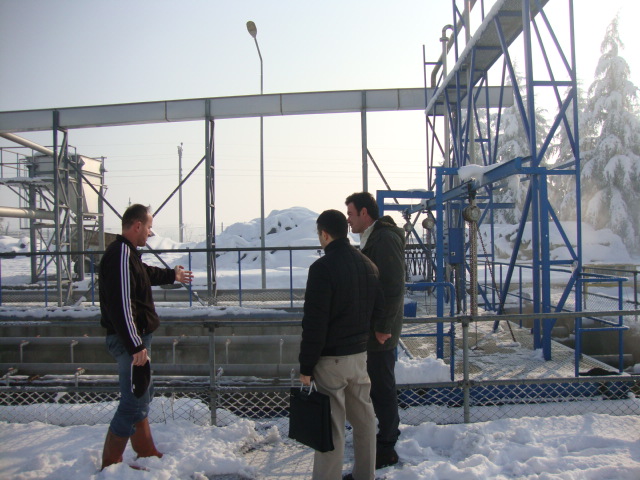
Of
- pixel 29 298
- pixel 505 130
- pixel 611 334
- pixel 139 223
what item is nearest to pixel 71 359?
pixel 29 298

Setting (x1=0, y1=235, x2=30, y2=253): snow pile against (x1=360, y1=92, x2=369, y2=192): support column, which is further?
(x1=0, y1=235, x2=30, y2=253): snow pile

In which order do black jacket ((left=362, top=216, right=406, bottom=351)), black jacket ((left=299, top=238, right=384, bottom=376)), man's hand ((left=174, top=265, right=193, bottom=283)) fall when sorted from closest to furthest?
black jacket ((left=299, top=238, right=384, bottom=376)) → black jacket ((left=362, top=216, right=406, bottom=351)) → man's hand ((left=174, top=265, right=193, bottom=283))

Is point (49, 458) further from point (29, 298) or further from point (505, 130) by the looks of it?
point (505, 130)

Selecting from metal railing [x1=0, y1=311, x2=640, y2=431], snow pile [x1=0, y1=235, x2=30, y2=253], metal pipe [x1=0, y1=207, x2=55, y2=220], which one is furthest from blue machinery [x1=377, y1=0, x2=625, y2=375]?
snow pile [x1=0, y1=235, x2=30, y2=253]

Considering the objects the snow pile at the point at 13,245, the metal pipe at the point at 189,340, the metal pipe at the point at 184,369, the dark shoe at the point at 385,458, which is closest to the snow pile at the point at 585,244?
the metal pipe at the point at 189,340

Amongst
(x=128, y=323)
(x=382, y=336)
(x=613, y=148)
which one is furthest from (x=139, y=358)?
(x=613, y=148)

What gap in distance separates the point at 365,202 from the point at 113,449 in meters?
2.33

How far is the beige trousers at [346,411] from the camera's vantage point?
100 inches

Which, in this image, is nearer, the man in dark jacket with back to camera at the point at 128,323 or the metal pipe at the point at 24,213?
the man in dark jacket with back to camera at the point at 128,323

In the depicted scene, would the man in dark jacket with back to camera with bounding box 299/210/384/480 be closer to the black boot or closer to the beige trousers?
the beige trousers

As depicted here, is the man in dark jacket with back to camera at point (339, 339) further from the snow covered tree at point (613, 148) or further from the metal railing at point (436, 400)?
the snow covered tree at point (613, 148)

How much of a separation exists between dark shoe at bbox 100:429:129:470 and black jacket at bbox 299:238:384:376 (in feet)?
4.23

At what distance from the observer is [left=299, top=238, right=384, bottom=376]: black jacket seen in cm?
249

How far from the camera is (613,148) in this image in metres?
26.9
